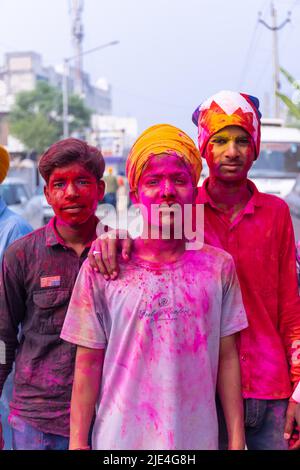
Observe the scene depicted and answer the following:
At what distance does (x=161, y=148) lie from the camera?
266cm

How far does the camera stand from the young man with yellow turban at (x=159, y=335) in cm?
252

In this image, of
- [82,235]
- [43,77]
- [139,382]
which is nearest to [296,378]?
[139,382]

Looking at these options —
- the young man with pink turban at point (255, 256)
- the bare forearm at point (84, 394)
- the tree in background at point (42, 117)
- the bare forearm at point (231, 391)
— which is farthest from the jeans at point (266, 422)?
the tree in background at point (42, 117)

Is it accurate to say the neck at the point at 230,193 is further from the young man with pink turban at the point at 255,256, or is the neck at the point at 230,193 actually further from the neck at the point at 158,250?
the neck at the point at 158,250

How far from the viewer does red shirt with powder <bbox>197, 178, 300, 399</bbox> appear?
285 centimetres

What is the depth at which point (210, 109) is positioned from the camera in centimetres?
305

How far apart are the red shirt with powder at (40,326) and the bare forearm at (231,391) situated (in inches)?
24.2

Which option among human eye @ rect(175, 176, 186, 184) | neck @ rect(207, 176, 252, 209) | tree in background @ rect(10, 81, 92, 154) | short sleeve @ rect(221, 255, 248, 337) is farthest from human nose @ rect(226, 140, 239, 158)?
tree in background @ rect(10, 81, 92, 154)

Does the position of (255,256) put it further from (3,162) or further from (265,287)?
(3,162)

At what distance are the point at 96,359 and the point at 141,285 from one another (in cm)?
30

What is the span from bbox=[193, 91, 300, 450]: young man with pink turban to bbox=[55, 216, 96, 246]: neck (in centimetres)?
47

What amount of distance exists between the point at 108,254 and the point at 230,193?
2.32 ft

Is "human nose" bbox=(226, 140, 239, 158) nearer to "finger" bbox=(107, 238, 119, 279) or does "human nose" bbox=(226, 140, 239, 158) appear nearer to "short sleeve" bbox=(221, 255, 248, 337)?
"short sleeve" bbox=(221, 255, 248, 337)
